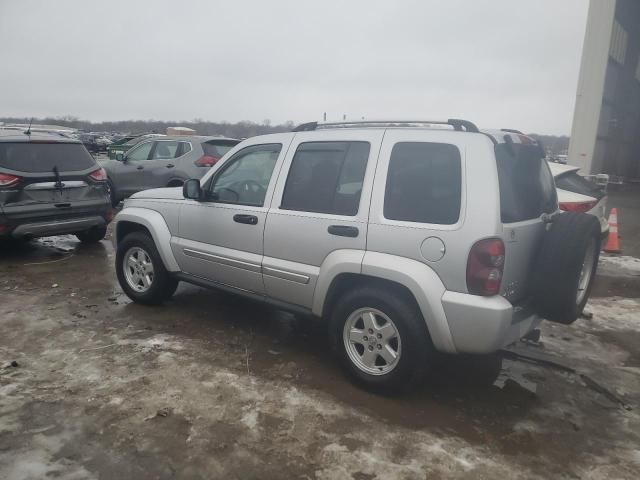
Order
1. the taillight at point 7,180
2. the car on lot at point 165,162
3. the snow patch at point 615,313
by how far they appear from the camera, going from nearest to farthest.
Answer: the snow patch at point 615,313 < the taillight at point 7,180 < the car on lot at point 165,162

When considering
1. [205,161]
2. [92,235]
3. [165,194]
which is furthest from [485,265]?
[205,161]

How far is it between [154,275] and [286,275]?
1778 mm

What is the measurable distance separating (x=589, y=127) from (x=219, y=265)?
1384 cm

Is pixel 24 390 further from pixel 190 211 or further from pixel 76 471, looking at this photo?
pixel 190 211

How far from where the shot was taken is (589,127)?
1430 cm

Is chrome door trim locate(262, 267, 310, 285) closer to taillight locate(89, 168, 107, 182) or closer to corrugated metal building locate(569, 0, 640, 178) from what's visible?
taillight locate(89, 168, 107, 182)

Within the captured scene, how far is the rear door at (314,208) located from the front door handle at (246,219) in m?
0.15

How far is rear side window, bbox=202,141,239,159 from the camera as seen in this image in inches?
401

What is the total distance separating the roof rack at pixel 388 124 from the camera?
325 cm

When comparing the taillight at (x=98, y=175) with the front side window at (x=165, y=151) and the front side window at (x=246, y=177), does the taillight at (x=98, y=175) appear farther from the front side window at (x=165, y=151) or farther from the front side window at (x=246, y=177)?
the front side window at (x=246, y=177)

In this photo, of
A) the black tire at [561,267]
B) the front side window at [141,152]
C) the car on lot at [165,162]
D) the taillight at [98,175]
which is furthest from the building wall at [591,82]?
the taillight at [98,175]

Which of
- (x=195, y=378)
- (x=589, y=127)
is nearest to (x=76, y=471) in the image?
(x=195, y=378)

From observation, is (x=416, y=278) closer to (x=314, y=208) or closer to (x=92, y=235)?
(x=314, y=208)

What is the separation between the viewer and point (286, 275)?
380 centimetres
